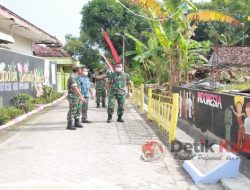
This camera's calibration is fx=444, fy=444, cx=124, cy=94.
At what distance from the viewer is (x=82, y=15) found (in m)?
46.0

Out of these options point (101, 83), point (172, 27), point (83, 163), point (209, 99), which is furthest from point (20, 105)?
point (83, 163)

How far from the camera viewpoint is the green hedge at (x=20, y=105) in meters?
12.6

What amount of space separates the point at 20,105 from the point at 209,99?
8.34 metres

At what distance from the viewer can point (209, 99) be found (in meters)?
9.38

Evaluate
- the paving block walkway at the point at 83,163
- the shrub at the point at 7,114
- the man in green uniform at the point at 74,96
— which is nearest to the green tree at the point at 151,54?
the shrub at the point at 7,114

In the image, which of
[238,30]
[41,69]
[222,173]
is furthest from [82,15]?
[222,173]

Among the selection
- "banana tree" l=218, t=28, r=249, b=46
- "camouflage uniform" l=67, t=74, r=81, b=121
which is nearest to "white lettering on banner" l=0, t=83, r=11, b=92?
"camouflage uniform" l=67, t=74, r=81, b=121

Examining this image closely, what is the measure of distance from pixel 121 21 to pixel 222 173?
39675 millimetres

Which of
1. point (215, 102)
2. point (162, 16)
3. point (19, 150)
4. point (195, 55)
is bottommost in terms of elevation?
point (19, 150)

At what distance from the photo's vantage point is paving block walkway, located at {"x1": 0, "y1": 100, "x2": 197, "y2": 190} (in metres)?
6.10

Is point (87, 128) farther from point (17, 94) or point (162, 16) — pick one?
point (162, 16)

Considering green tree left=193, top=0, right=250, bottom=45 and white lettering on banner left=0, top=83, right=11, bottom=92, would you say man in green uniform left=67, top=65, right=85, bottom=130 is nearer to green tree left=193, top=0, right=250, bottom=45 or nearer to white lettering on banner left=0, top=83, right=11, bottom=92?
white lettering on banner left=0, top=83, right=11, bottom=92

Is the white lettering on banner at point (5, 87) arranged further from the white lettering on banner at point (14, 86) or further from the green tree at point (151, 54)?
the green tree at point (151, 54)

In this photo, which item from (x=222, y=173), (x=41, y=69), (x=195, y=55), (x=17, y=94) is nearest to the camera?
(x=222, y=173)
